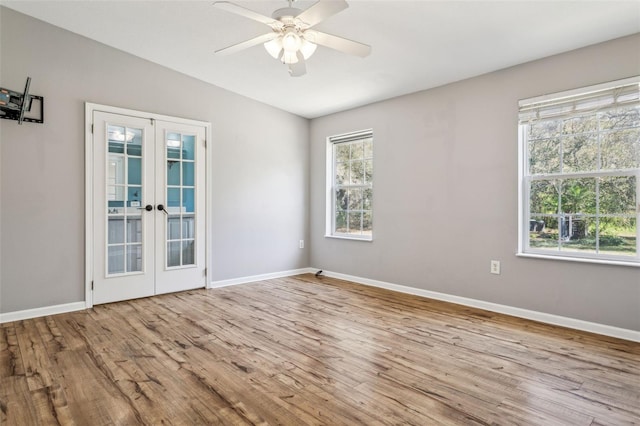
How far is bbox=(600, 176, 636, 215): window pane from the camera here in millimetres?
2941

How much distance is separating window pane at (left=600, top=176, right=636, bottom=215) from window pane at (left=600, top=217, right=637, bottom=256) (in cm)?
8

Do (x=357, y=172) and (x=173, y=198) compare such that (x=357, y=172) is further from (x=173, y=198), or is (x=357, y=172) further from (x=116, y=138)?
(x=116, y=138)

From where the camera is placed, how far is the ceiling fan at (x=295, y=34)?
2148 millimetres

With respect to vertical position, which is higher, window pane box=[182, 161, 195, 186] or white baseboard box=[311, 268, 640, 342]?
window pane box=[182, 161, 195, 186]

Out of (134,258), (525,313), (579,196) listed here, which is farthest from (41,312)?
(579,196)

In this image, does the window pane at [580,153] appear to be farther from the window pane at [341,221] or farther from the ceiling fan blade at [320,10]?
the window pane at [341,221]

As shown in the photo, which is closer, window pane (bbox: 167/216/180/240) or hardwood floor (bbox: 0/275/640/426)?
hardwood floor (bbox: 0/275/640/426)

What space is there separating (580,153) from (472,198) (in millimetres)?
1002

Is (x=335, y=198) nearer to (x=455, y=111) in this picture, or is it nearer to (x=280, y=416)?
(x=455, y=111)

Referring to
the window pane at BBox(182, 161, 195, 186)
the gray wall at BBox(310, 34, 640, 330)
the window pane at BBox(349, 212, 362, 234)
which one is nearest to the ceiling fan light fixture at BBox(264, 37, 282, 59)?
the gray wall at BBox(310, 34, 640, 330)

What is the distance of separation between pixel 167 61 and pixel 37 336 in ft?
9.94

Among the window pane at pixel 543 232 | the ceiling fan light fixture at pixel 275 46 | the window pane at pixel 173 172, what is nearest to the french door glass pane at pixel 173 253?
the window pane at pixel 173 172

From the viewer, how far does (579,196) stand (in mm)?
3201

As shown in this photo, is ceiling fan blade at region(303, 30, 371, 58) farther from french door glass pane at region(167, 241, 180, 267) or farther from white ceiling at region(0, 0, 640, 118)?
french door glass pane at region(167, 241, 180, 267)
